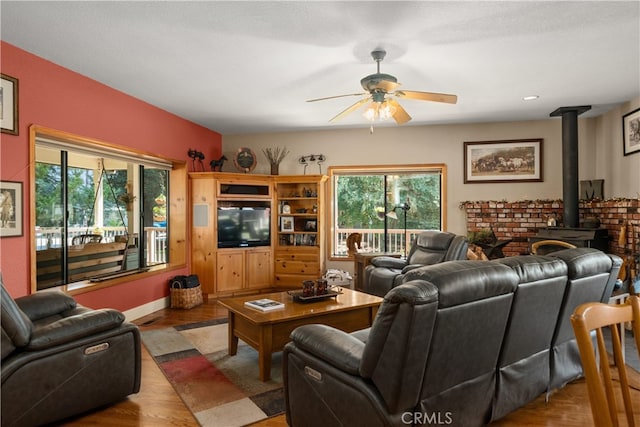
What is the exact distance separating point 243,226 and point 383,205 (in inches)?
89.7

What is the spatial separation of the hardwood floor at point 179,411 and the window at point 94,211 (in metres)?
1.61

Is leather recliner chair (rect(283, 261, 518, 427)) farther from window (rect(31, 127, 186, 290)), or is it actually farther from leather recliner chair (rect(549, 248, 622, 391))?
window (rect(31, 127, 186, 290))

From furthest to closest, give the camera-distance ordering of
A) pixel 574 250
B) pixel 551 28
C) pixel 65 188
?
pixel 65 188 → pixel 551 28 → pixel 574 250

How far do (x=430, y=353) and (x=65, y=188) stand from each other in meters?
3.90

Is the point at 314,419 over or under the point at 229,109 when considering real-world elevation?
under

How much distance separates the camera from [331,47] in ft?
9.86

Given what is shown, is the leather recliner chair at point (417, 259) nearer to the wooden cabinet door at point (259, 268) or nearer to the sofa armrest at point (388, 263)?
the sofa armrest at point (388, 263)

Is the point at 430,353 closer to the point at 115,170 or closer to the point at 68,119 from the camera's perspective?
the point at 68,119

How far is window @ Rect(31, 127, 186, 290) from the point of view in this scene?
3.66m

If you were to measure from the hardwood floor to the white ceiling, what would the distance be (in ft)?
8.25

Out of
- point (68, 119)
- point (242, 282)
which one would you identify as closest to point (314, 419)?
point (68, 119)

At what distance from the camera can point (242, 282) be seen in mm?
5676

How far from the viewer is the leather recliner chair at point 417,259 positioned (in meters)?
4.43

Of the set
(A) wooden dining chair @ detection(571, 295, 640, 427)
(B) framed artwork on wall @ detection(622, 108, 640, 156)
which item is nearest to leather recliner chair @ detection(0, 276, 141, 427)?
(A) wooden dining chair @ detection(571, 295, 640, 427)
